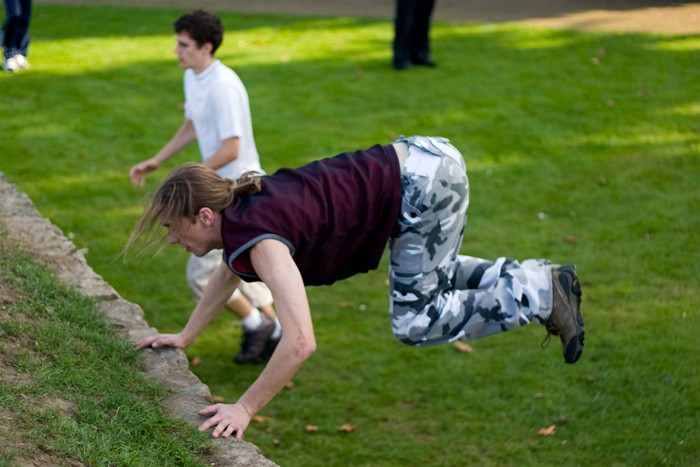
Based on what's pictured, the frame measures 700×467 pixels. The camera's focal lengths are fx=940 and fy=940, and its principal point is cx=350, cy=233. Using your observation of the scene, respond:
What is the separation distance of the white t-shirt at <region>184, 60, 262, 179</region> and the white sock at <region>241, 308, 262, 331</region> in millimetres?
886

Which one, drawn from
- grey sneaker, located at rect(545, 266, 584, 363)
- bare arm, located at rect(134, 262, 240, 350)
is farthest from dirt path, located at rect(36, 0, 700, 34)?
bare arm, located at rect(134, 262, 240, 350)

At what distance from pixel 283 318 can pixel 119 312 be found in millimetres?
1681

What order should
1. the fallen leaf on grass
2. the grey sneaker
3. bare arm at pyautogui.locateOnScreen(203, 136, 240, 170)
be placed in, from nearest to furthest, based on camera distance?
the grey sneaker < the fallen leaf on grass < bare arm at pyautogui.locateOnScreen(203, 136, 240, 170)

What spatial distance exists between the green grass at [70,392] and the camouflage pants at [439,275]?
3.93ft

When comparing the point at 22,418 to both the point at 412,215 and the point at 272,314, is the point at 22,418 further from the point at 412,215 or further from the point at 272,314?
the point at 272,314

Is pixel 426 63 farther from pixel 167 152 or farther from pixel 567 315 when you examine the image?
pixel 567 315

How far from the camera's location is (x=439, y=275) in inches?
178

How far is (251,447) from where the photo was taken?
12.8 ft

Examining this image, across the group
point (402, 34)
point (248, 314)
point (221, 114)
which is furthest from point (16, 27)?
point (248, 314)

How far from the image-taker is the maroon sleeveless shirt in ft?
12.6

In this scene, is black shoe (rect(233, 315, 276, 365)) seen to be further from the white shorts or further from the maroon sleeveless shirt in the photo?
the maroon sleeveless shirt

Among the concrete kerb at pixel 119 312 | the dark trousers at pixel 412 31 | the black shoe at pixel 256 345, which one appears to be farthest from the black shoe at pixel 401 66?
the black shoe at pixel 256 345

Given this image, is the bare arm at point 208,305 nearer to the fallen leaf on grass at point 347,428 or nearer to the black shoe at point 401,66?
the fallen leaf on grass at point 347,428

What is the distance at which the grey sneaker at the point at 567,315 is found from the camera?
4.59m
